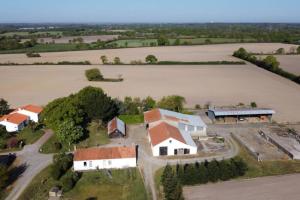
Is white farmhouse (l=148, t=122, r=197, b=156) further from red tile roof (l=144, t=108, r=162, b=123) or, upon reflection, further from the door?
red tile roof (l=144, t=108, r=162, b=123)

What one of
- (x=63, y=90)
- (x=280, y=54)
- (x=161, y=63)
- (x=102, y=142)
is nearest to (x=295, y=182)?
(x=102, y=142)

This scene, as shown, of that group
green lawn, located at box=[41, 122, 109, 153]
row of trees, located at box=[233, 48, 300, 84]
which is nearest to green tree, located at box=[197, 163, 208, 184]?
green lawn, located at box=[41, 122, 109, 153]

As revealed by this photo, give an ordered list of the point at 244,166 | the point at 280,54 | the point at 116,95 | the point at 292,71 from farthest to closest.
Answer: the point at 280,54
the point at 292,71
the point at 116,95
the point at 244,166

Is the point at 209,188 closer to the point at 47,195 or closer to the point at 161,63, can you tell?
the point at 47,195

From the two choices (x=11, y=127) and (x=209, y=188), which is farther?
(x=11, y=127)

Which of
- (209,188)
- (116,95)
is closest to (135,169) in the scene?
(209,188)

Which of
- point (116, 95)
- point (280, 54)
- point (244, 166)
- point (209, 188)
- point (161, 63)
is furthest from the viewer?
point (280, 54)
